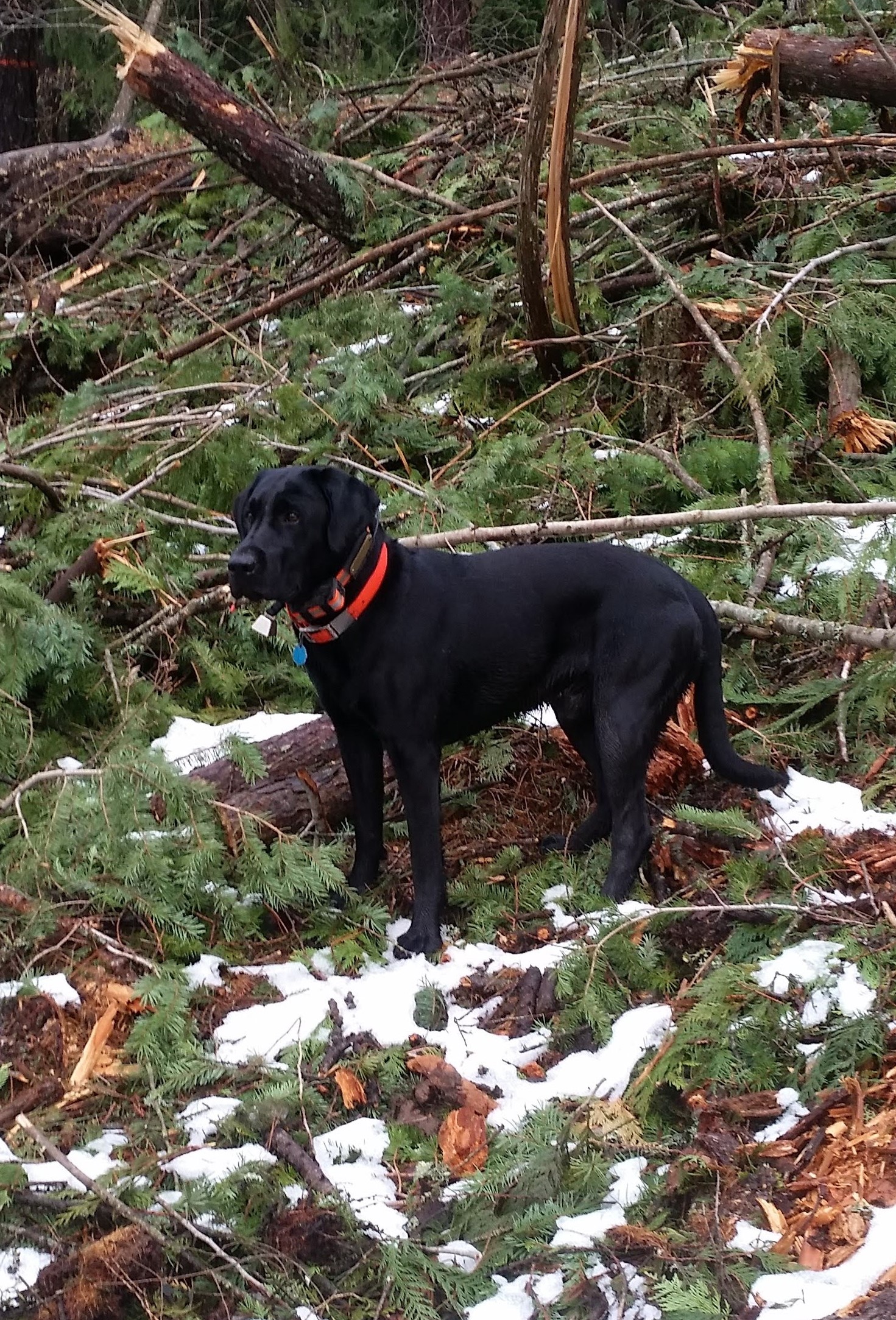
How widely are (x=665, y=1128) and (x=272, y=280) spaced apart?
7.08 meters

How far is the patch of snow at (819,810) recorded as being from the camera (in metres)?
3.97

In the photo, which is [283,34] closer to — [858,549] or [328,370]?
[328,370]

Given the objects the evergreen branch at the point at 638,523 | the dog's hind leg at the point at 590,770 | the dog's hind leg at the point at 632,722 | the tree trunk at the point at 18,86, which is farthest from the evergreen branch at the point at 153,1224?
the tree trunk at the point at 18,86

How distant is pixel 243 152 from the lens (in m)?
7.48

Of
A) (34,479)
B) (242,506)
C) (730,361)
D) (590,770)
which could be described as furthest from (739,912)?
(34,479)

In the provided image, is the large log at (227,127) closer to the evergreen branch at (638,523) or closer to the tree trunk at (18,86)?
the evergreen branch at (638,523)

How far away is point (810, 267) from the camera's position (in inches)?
248

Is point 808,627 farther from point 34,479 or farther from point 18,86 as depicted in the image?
point 18,86

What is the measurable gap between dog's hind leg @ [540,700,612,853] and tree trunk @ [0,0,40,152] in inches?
439

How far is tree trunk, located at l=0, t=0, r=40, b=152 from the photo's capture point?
40.3ft

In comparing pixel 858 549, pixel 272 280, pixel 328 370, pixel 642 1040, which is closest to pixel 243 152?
pixel 272 280

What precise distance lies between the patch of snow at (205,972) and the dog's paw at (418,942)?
61 cm

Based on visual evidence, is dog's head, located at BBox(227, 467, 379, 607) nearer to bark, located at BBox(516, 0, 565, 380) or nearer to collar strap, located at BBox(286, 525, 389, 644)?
collar strap, located at BBox(286, 525, 389, 644)

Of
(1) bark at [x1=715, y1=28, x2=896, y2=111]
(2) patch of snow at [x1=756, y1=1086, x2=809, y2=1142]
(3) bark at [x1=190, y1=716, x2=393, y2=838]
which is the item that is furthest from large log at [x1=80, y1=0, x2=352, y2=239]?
(2) patch of snow at [x1=756, y1=1086, x2=809, y2=1142]
